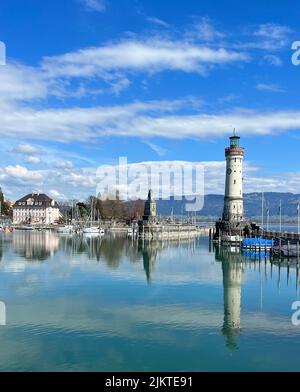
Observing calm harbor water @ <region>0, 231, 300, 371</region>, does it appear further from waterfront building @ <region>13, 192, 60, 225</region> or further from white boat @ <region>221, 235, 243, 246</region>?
waterfront building @ <region>13, 192, 60, 225</region>

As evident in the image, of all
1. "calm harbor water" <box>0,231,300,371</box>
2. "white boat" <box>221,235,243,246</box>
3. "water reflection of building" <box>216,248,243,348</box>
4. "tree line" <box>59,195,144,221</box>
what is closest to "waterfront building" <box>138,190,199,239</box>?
"white boat" <box>221,235,243,246</box>

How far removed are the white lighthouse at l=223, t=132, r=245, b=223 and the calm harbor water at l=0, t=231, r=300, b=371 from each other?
1580 inches

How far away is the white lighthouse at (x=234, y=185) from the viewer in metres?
97.7

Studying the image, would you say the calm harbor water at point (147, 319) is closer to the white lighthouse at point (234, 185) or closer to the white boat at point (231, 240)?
the white boat at point (231, 240)

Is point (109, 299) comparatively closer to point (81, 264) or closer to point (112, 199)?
point (81, 264)

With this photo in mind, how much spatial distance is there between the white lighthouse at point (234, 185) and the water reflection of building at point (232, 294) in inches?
958

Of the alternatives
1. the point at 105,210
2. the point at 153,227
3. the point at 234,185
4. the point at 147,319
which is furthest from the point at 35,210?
the point at 147,319

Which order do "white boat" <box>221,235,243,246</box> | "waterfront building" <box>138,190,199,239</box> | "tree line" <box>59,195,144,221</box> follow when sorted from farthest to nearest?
→ "tree line" <box>59,195,144,221</box> < "waterfront building" <box>138,190,199,239</box> < "white boat" <box>221,235,243,246</box>

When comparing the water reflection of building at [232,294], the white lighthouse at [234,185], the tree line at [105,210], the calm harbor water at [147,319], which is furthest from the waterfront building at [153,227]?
the calm harbor water at [147,319]

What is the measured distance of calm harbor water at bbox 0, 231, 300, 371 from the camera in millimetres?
23891

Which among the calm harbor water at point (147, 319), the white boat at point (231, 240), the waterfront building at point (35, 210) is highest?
the waterfront building at point (35, 210)

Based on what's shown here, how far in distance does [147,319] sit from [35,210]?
523 ft

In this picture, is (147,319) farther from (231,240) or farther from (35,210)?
(35,210)
